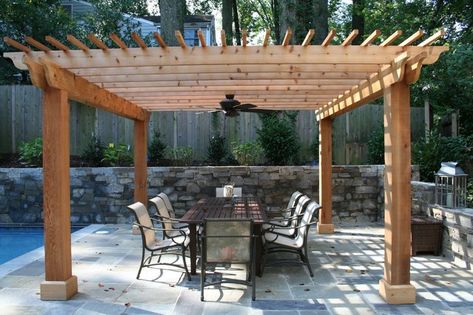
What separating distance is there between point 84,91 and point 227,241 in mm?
2158

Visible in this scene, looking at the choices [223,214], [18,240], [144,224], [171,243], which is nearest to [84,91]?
[144,224]

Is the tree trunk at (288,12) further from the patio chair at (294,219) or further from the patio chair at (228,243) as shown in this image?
the patio chair at (228,243)

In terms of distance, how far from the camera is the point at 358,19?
14570 millimetres

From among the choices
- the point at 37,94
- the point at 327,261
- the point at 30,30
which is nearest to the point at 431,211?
the point at 327,261

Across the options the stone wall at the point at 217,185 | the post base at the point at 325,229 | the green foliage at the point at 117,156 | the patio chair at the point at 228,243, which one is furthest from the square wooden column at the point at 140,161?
the patio chair at the point at 228,243

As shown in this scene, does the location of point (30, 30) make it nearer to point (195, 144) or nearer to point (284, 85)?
point (195, 144)

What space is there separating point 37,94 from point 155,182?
387cm

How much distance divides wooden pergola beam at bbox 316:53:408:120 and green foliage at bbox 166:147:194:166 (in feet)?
12.4

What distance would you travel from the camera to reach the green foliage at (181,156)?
936 centimetres

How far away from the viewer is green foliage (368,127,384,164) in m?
9.15

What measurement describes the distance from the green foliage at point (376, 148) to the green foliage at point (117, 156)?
5.04m

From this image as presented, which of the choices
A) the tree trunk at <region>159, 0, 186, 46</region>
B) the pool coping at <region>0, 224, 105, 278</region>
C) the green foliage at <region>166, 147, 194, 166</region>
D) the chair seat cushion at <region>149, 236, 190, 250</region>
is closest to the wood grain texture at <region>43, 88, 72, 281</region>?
the chair seat cushion at <region>149, 236, 190, 250</region>

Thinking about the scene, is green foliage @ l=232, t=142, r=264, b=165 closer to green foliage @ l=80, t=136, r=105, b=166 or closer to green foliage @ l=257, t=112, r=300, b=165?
green foliage @ l=257, t=112, r=300, b=165

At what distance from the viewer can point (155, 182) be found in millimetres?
8281
